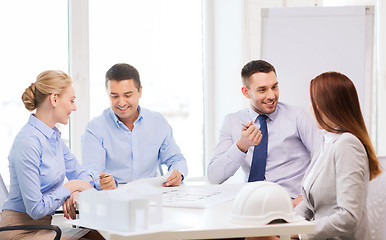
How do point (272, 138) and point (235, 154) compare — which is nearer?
point (235, 154)

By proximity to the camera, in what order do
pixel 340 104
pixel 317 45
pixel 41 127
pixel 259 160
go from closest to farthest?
pixel 340 104 → pixel 41 127 → pixel 259 160 → pixel 317 45

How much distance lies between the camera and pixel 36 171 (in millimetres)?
2244

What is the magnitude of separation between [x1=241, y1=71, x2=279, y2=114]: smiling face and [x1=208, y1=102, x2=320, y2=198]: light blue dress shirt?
0.06m

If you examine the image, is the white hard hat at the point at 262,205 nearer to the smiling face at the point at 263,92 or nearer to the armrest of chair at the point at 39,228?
the armrest of chair at the point at 39,228

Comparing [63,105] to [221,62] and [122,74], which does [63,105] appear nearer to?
[122,74]

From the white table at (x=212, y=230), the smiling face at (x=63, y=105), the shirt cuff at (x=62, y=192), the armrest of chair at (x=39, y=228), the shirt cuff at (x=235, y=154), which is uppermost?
the smiling face at (x=63, y=105)

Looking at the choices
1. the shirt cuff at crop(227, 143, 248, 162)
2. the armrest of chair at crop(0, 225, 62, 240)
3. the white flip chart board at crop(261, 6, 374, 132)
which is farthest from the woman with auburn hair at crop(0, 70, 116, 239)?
the white flip chart board at crop(261, 6, 374, 132)

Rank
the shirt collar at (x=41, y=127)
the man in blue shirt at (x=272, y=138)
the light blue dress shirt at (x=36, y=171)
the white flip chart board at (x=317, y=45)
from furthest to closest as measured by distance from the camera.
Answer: the white flip chart board at (x=317, y=45), the man in blue shirt at (x=272, y=138), the shirt collar at (x=41, y=127), the light blue dress shirt at (x=36, y=171)

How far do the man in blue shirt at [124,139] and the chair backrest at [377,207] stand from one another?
1.13m

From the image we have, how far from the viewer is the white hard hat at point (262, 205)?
62.8 inches

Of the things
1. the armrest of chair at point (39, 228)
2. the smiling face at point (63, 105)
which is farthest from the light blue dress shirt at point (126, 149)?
the armrest of chair at point (39, 228)

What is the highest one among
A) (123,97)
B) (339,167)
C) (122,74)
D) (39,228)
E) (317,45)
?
(317,45)

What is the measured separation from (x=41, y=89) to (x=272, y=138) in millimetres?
1318

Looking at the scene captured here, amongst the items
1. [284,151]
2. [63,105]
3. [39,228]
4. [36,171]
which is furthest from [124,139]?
[39,228]
